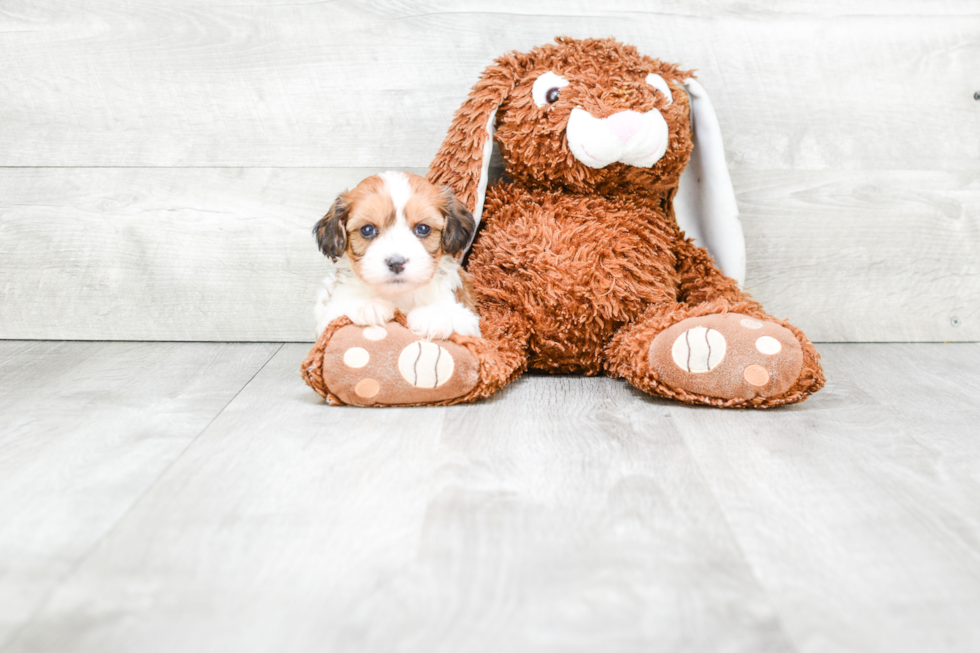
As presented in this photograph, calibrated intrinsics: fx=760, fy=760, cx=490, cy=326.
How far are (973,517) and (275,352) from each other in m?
1.24

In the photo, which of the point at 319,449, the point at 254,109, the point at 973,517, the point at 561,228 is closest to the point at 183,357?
the point at 254,109

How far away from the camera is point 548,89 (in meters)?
1.33

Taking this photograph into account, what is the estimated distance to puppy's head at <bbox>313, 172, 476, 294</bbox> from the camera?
1136mm

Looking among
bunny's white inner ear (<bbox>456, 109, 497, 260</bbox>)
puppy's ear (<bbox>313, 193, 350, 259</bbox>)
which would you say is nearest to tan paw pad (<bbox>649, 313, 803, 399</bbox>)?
bunny's white inner ear (<bbox>456, 109, 497, 260</bbox>)

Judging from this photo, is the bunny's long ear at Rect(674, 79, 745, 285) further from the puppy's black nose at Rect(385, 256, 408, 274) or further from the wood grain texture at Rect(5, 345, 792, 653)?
the puppy's black nose at Rect(385, 256, 408, 274)

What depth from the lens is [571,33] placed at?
156 centimetres

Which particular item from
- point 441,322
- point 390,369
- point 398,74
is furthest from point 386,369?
point 398,74

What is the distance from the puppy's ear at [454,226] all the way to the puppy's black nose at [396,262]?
4.3 inches

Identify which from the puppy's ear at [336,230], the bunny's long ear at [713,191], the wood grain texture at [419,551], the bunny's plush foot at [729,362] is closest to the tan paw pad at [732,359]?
the bunny's plush foot at [729,362]

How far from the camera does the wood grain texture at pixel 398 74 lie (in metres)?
1.56

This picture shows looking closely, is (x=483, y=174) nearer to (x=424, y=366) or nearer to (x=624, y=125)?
(x=624, y=125)

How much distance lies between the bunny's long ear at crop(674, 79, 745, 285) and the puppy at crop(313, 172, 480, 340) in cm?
49

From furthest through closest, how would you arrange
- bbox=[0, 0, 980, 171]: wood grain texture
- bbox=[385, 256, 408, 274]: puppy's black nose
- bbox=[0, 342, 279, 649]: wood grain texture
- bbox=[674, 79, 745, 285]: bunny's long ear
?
1. bbox=[0, 0, 980, 171]: wood grain texture
2. bbox=[674, 79, 745, 285]: bunny's long ear
3. bbox=[385, 256, 408, 274]: puppy's black nose
4. bbox=[0, 342, 279, 649]: wood grain texture

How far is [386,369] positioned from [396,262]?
0.52 ft
